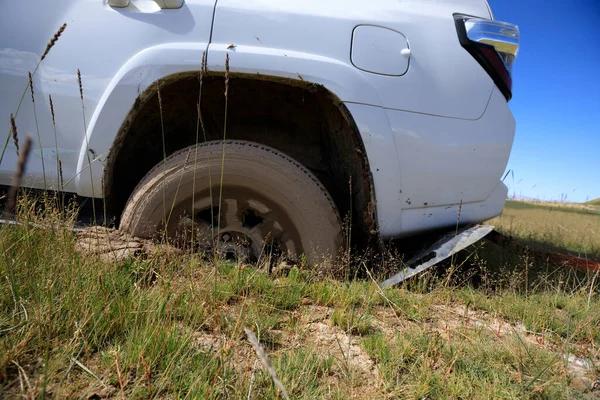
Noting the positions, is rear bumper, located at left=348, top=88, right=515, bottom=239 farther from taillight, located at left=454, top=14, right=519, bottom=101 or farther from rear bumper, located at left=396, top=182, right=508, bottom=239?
taillight, located at left=454, top=14, right=519, bottom=101

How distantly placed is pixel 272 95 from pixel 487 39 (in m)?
1.26

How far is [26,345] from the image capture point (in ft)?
3.44

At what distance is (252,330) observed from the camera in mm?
1403

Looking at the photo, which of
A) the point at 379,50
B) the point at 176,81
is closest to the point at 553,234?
the point at 379,50

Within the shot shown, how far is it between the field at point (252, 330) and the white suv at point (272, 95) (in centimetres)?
28

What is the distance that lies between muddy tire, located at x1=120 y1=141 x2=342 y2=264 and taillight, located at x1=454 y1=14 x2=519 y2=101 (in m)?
1.17

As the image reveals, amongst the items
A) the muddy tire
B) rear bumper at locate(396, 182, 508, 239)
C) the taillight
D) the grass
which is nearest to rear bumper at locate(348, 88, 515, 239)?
rear bumper at locate(396, 182, 508, 239)

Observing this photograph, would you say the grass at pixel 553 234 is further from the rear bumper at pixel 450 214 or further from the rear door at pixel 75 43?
the rear door at pixel 75 43

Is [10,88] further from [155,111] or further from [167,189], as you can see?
[167,189]

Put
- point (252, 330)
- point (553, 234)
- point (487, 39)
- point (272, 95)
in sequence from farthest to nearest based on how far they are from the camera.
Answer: point (553, 234), point (272, 95), point (487, 39), point (252, 330)

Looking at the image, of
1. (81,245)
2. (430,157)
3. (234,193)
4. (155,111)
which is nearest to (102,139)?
(155,111)

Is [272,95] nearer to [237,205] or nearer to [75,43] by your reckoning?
[237,205]

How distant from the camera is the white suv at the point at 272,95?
1.74 meters

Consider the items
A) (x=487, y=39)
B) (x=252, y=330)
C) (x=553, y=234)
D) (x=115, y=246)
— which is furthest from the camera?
(x=553, y=234)
